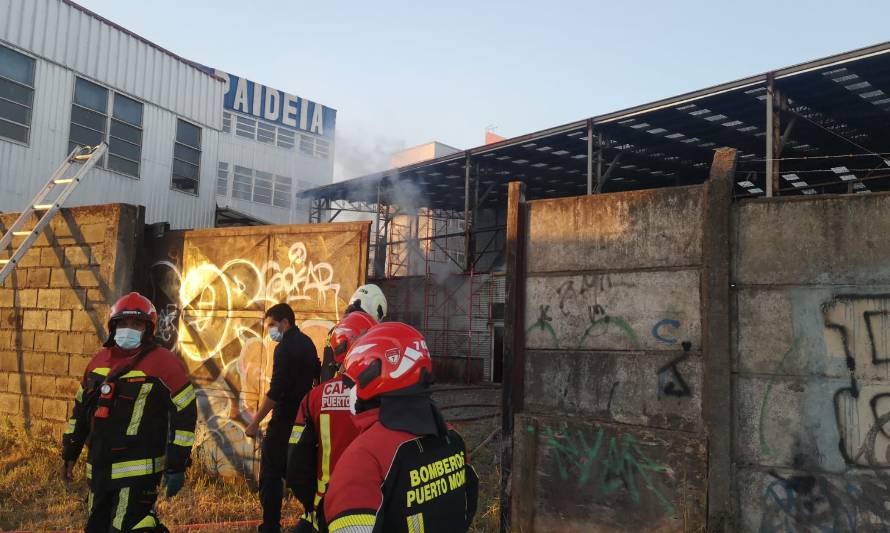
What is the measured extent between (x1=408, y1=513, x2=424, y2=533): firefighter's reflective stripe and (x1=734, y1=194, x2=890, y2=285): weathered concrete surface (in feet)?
11.3

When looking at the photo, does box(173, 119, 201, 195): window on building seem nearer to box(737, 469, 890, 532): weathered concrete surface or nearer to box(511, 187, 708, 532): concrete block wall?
box(511, 187, 708, 532): concrete block wall

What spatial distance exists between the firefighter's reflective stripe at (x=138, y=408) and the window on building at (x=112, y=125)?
10.5 meters

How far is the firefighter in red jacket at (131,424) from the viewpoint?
4.19 metres

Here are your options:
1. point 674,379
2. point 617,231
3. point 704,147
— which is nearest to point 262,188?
point 704,147

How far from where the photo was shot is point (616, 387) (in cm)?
500

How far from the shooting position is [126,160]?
44.9ft

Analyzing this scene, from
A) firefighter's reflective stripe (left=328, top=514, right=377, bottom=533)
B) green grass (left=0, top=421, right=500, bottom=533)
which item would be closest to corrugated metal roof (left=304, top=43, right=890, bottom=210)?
green grass (left=0, top=421, right=500, bottom=533)

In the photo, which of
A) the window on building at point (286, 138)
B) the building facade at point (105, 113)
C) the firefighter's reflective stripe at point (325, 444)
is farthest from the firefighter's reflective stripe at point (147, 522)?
the window on building at point (286, 138)

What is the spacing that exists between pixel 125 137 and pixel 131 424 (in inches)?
439

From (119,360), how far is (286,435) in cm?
145

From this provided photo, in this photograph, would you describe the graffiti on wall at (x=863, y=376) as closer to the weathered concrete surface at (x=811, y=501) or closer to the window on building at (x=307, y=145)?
the weathered concrete surface at (x=811, y=501)

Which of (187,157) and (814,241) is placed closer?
(814,241)

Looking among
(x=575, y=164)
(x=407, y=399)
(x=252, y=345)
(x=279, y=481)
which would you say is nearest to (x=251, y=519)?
(x=279, y=481)

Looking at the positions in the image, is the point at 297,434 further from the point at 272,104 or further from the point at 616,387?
the point at 272,104
